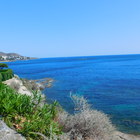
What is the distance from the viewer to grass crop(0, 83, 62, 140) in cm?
643

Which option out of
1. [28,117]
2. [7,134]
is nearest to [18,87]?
[28,117]

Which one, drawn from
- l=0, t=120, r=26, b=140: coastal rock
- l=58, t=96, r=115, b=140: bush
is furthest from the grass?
l=58, t=96, r=115, b=140: bush

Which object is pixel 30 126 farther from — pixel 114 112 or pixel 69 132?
pixel 114 112

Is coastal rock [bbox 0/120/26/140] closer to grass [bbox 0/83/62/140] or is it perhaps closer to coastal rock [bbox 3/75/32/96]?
grass [bbox 0/83/62/140]

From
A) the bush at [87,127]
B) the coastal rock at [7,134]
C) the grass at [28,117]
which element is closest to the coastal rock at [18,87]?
the grass at [28,117]

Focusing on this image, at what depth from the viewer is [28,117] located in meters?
7.14

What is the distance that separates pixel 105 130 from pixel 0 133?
4767 mm

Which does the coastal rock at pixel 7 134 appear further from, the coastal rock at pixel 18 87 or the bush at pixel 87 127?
the coastal rock at pixel 18 87

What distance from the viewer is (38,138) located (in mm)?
6426

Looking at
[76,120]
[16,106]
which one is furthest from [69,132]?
[16,106]

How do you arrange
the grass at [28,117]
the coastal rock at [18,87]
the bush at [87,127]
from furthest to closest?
the coastal rock at [18,87]
the bush at [87,127]
the grass at [28,117]

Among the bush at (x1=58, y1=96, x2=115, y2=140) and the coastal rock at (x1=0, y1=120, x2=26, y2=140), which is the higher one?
the coastal rock at (x1=0, y1=120, x2=26, y2=140)

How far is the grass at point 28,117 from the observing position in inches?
253

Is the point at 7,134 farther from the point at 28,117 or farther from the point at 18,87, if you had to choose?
the point at 18,87
